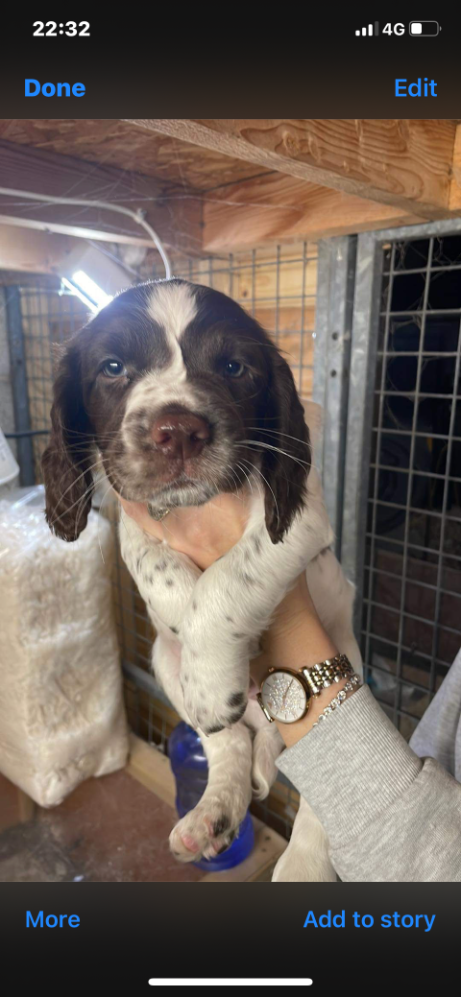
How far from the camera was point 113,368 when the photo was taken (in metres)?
0.82

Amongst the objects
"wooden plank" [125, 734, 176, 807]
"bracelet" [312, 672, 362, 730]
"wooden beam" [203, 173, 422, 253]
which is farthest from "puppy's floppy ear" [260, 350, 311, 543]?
"wooden plank" [125, 734, 176, 807]

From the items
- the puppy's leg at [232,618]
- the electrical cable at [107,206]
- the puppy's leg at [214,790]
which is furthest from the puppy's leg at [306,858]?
the electrical cable at [107,206]

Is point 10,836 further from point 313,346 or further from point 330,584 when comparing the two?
point 313,346

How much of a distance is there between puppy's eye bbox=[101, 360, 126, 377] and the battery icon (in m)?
0.50

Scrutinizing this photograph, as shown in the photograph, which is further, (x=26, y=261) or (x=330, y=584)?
(x=330, y=584)

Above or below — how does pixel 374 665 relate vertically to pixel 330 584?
below

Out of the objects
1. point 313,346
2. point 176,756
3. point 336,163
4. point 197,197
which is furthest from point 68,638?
point 336,163

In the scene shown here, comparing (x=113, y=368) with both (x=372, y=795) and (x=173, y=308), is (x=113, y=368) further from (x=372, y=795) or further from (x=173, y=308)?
(x=372, y=795)

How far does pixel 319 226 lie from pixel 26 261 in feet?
Answer: 2.03

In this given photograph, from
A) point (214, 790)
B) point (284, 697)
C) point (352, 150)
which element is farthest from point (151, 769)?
point (352, 150)

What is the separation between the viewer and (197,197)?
3.89 ft

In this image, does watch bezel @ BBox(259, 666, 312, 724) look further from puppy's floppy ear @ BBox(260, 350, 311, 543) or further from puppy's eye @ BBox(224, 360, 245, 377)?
puppy's eye @ BBox(224, 360, 245, 377)

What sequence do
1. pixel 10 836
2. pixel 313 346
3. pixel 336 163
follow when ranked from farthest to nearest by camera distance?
pixel 313 346 < pixel 10 836 < pixel 336 163

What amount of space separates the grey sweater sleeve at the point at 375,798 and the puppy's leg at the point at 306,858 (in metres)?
0.27
